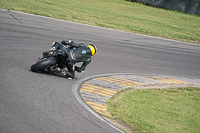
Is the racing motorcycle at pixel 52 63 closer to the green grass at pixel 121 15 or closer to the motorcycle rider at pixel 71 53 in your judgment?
the motorcycle rider at pixel 71 53

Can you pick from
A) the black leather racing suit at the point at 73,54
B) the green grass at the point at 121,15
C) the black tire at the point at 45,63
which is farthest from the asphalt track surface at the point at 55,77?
the green grass at the point at 121,15

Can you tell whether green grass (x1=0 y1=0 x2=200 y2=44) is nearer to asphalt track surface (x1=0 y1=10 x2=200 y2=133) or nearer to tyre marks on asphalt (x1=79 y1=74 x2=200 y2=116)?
asphalt track surface (x1=0 y1=10 x2=200 y2=133)

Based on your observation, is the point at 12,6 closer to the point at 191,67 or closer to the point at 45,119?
the point at 191,67

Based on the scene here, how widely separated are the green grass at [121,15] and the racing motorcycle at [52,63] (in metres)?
9.15

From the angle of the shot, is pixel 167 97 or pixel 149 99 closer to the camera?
pixel 149 99

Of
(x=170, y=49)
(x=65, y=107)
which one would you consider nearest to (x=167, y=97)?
(x=65, y=107)

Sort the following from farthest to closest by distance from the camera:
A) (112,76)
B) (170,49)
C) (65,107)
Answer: (170,49) < (112,76) < (65,107)

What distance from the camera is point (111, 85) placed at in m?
7.92

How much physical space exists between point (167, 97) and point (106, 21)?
39.0 ft

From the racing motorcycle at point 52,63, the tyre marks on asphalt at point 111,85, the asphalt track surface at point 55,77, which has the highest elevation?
the racing motorcycle at point 52,63

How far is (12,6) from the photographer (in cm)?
1589

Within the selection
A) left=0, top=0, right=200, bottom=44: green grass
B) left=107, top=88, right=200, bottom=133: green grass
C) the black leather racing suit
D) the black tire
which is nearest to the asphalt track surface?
the black tire

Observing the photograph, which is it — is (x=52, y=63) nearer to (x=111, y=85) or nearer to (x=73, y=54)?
(x=73, y=54)

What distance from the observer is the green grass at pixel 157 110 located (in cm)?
571
